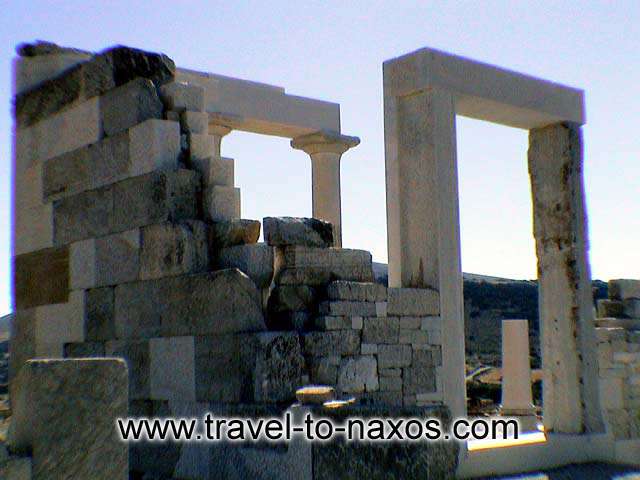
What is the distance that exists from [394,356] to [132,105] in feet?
9.82

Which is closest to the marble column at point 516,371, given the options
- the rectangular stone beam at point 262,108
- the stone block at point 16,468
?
the rectangular stone beam at point 262,108

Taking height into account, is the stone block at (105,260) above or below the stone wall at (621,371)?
above

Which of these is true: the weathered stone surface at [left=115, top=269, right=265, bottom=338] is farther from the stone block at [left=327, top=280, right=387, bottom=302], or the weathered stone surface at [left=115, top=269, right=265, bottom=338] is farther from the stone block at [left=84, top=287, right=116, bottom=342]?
the stone block at [left=327, top=280, right=387, bottom=302]

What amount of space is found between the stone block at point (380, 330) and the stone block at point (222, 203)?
139 centimetres

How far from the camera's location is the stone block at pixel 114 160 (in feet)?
23.7

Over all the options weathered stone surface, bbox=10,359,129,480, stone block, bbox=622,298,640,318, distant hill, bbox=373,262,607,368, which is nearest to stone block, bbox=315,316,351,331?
weathered stone surface, bbox=10,359,129,480

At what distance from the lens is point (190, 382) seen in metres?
6.82

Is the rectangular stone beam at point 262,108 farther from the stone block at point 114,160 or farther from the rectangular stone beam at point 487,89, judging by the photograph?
the rectangular stone beam at point 487,89

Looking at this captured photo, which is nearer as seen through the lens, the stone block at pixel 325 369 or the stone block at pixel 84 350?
the stone block at pixel 325 369

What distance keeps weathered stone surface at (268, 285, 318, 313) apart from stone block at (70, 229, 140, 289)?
3.76 ft

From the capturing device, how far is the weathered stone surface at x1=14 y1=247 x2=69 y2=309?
8.16 metres

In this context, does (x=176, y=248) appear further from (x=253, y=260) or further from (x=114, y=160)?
(x=114, y=160)

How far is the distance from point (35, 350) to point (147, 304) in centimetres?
186

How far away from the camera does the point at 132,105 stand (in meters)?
7.43
